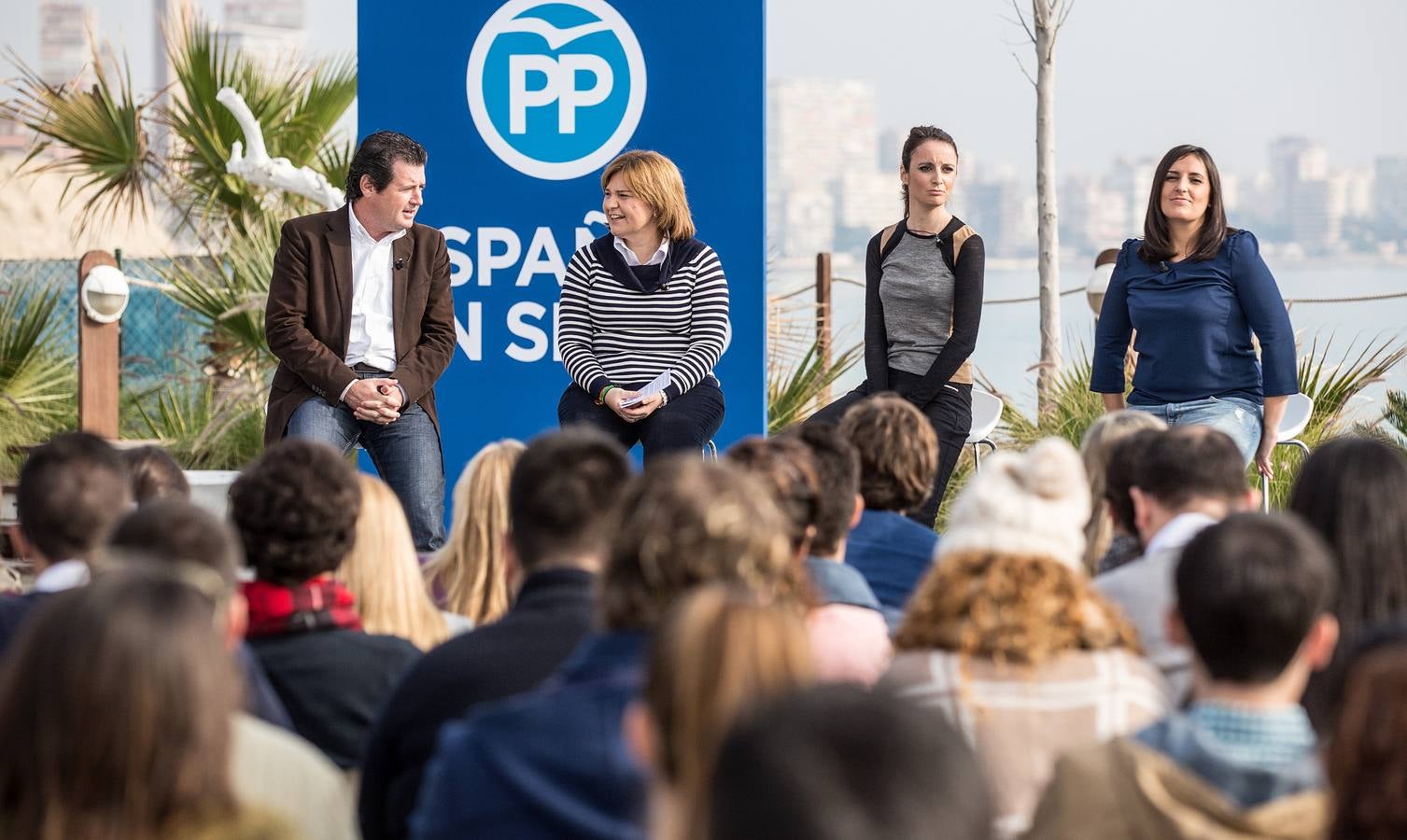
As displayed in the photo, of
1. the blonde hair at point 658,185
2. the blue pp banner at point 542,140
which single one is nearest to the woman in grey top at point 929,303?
the blue pp banner at point 542,140

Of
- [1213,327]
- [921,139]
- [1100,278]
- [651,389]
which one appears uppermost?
[921,139]

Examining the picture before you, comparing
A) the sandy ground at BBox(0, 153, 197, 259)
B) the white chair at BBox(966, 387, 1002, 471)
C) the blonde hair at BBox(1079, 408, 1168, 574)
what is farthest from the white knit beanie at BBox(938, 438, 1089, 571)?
the sandy ground at BBox(0, 153, 197, 259)

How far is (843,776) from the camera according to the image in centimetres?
104

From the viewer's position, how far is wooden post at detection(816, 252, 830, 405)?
26.0 ft

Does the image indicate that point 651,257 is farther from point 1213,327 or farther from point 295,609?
point 295,609

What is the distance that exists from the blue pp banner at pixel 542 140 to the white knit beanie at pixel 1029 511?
309 centimetres

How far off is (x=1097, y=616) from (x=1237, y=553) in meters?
0.30

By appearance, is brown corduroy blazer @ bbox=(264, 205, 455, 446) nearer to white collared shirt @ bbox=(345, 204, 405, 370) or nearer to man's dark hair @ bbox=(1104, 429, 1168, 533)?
white collared shirt @ bbox=(345, 204, 405, 370)

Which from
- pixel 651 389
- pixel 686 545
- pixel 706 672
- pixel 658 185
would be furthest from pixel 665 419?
pixel 706 672

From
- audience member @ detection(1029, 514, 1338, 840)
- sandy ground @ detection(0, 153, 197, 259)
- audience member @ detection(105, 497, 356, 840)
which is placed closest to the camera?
audience member @ detection(1029, 514, 1338, 840)

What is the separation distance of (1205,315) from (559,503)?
9.86 feet

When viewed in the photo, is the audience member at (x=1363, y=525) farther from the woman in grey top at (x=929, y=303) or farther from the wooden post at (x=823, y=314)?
the wooden post at (x=823, y=314)

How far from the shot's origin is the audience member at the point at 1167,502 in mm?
2637

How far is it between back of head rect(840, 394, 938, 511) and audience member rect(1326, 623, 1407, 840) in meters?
1.90
